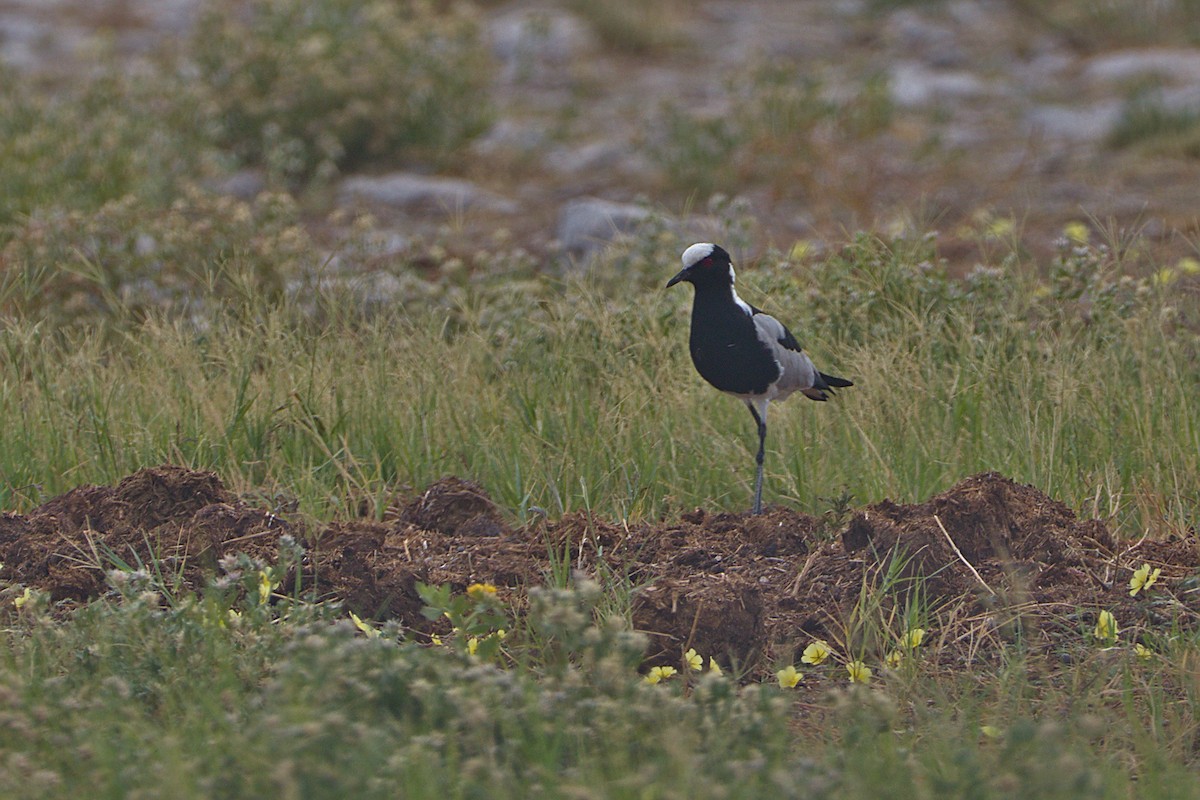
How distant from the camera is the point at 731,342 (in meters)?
4.59

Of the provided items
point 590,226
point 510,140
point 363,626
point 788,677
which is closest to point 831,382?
point 788,677

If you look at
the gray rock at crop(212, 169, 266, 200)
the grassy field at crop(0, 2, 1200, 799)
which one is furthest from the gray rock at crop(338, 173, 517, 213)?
the grassy field at crop(0, 2, 1200, 799)

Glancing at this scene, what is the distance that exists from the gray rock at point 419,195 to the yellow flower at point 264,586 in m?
5.66

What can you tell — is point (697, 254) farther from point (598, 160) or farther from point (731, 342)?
point (598, 160)

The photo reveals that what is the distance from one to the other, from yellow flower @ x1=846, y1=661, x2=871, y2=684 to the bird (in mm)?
984

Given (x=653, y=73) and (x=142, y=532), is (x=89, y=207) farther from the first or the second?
(x=653, y=73)

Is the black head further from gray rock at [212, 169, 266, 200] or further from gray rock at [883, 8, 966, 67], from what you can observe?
gray rock at [883, 8, 966, 67]

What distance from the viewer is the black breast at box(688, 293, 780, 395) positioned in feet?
15.0

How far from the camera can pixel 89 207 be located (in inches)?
316

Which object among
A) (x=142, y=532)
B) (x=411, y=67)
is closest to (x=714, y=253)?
(x=142, y=532)

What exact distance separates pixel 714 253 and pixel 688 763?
2170 millimetres

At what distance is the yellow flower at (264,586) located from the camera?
3.68m

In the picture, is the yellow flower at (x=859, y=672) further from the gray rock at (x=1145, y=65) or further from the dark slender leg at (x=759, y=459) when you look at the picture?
the gray rock at (x=1145, y=65)

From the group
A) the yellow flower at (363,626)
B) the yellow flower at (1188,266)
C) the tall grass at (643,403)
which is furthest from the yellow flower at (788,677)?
the yellow flower at (1188,266)
